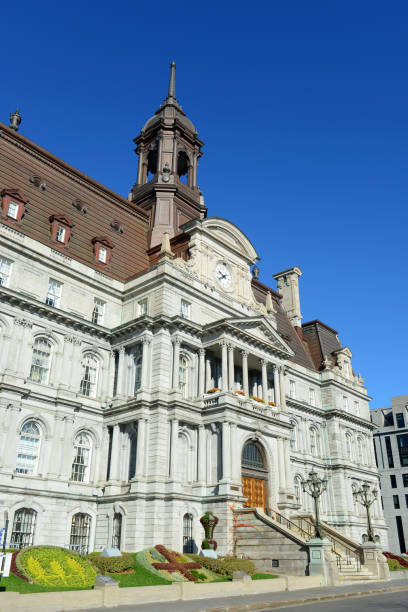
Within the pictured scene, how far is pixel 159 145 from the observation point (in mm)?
53688

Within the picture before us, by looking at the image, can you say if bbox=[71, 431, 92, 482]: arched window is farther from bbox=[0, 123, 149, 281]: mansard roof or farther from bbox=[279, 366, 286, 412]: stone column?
bbox=[279, 366, 286, 412]: stone column

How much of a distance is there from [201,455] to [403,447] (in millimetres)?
59362

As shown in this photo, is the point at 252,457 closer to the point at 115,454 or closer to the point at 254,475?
the point at 254,475

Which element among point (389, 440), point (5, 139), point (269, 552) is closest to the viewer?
point (269, 552)

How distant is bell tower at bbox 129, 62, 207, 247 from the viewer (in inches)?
1940

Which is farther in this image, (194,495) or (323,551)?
(194,495)

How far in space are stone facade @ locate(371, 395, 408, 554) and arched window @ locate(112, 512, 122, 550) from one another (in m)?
60.3

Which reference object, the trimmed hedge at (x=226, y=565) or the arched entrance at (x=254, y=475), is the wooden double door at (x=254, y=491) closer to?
the arched entrance at (x=254, y=475)

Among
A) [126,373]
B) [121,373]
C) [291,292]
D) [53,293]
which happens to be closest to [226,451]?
[126,373]

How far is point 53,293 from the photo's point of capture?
37.2 meters

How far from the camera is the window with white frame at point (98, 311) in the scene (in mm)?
39472

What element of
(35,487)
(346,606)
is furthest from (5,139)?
(346,606)

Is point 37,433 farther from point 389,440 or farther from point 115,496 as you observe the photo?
point 389,440

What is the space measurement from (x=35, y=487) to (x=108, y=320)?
12.9 meters
